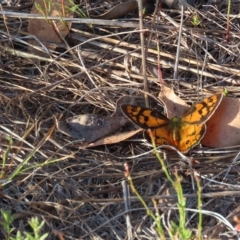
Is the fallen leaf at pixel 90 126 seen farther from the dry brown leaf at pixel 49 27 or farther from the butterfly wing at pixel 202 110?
the dry brown leaf at pixel 49 27

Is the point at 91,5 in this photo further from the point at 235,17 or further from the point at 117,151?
the point at 117,151

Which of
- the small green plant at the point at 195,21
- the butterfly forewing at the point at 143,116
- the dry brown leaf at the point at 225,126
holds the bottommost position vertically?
the dry brown leaf at the point at 225,126

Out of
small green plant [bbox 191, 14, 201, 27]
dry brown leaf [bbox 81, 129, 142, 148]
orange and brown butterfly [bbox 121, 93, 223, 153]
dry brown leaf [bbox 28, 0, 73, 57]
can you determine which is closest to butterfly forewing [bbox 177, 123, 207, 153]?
orange and brown butterfly [bbox 121, 93, 223, 153]

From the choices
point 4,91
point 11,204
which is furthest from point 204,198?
point 4,91

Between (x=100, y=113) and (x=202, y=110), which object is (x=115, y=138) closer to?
(x=100, y=113)

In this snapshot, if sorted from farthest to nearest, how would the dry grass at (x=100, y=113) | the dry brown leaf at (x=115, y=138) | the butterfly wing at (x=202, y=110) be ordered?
1. the dry brown leaf at (x=115, y=138)
2. the butterfly wing at (x=202, y=110)
3. the dry grass at (x=100, y=113)

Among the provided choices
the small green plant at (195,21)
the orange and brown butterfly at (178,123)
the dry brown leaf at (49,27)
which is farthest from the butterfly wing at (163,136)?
the dry brown leaf at (49,27)

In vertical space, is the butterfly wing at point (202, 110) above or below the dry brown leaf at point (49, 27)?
below
